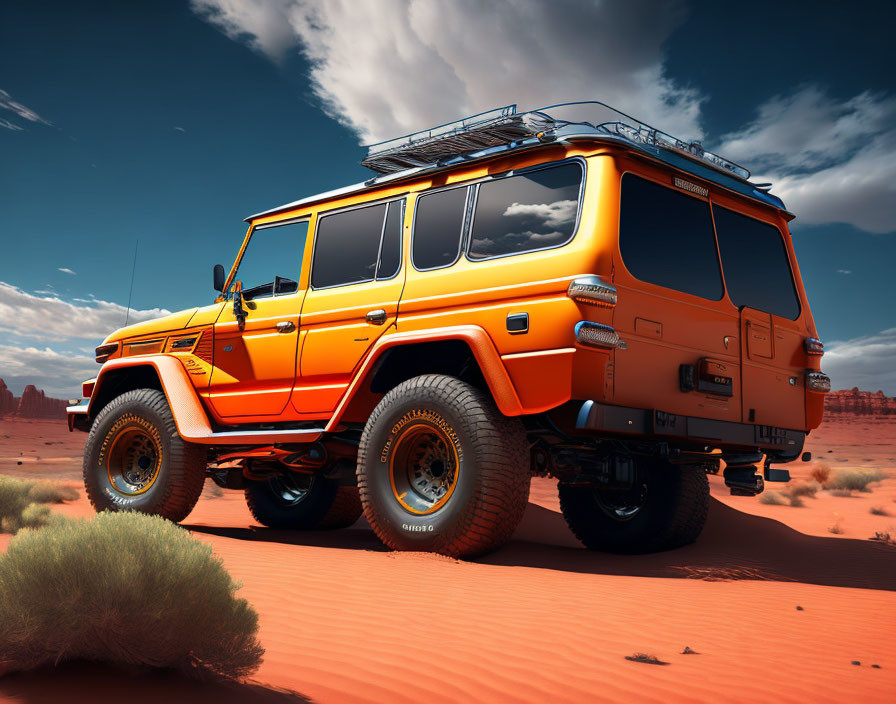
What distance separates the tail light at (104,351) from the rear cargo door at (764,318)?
702cm

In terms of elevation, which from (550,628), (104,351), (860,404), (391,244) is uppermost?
(860,404)

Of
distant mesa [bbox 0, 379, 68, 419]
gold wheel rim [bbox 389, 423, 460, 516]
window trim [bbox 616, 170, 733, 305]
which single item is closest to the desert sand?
gold wheel rim [bbox 389, 423, 460, 516]

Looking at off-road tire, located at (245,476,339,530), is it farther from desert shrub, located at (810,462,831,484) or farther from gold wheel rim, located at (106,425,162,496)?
desert shrub, located at (810,462,831,484)

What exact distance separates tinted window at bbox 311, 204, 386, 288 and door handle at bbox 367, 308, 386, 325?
476 mm

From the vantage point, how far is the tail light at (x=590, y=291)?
568 centimetres

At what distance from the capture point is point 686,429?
6.23 meters

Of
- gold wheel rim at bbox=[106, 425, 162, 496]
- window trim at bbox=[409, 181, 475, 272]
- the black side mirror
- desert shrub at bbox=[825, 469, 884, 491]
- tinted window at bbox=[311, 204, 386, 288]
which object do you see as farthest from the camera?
desert shrub at bbox=[825, 469, 884, 491]

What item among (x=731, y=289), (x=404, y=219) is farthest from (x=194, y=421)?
(x=731, y=289)

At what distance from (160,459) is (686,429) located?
545 cm

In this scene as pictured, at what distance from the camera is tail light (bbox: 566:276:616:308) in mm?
5676

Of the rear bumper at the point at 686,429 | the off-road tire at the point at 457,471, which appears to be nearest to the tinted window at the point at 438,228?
the off-road tire at the point at 457,471

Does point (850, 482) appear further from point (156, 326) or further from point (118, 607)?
point (118, 607)

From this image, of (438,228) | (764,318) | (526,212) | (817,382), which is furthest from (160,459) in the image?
(817,382)

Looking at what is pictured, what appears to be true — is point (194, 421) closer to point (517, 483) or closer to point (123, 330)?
point (123, 330)
